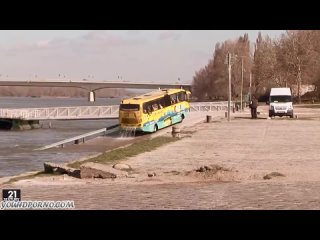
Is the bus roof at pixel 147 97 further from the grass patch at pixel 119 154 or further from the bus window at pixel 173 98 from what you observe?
the grass patch at pixel 119 154

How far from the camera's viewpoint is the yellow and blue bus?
39281 mm

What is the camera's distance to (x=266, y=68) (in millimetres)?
89812

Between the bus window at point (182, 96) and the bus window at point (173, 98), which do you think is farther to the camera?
the bus window at point (182, 96)

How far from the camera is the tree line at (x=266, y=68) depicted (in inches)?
3194

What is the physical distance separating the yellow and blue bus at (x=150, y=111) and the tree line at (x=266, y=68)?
85.1ft

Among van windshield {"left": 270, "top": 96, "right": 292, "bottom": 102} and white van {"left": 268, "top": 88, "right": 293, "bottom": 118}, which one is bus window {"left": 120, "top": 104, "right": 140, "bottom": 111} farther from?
van windshield {"left": 270, "top": 96, "right": 292, "bottom": 102}

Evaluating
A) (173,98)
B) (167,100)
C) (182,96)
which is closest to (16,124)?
(182,96)

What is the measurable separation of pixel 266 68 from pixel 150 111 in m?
53.7

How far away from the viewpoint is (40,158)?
100ft

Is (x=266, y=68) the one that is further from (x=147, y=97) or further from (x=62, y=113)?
(x=147, y=97)

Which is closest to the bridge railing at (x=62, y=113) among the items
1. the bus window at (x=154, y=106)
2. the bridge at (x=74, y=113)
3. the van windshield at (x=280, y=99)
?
the bridge at (x=74, y=113)
